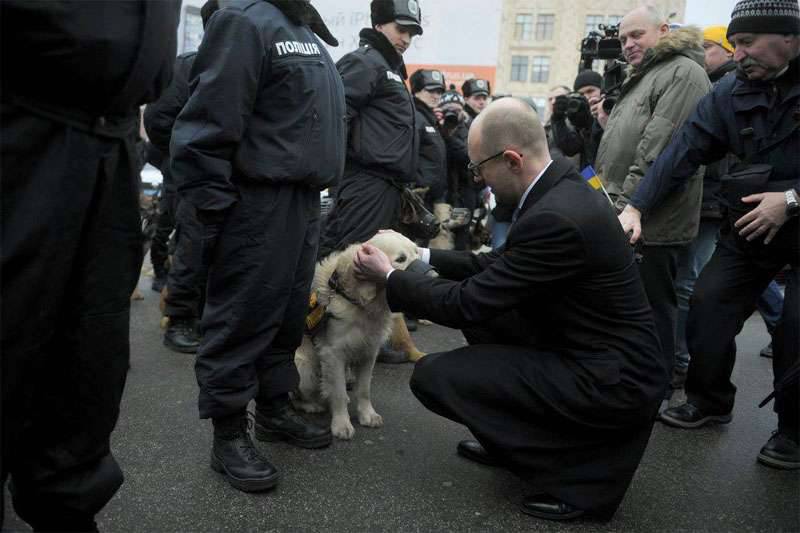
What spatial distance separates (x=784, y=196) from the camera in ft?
9.93

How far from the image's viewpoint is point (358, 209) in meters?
4.35

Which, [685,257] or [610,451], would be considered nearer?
[610,451]

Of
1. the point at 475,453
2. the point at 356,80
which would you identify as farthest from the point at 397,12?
the point at 475,453

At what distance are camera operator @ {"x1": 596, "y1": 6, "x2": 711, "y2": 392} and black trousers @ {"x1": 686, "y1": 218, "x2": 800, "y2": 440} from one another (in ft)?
0.92

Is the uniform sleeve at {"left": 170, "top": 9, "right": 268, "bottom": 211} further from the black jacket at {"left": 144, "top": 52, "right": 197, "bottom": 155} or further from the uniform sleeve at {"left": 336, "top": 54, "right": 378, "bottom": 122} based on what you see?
the black jacket at {"left": 144, "top": 52, "right": 197, "bottom": 155}

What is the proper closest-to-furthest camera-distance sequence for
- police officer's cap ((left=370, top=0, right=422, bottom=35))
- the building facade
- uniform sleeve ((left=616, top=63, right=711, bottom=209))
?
1. uniform sleeve ((left=616, top=63, right=711, bottom=209))
2. police officer's cap ((left=370, top=0, right=422, bottom=35))
3. the building facade

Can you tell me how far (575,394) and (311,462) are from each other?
1259 millimetres


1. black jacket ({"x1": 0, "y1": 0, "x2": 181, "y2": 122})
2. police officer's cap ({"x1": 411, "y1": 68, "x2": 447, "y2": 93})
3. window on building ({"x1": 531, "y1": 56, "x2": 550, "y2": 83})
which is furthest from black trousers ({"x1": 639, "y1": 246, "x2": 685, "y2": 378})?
window on building ({"x1": 531, "y1": 56, "x2": 550, "y2": 83})

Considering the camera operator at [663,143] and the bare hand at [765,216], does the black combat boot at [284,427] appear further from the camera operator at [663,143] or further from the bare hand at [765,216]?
the bare hand at [765,216]

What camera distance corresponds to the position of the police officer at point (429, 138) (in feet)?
19.2

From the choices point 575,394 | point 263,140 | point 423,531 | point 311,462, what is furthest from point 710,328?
point 263,140

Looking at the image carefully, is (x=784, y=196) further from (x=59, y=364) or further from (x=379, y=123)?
(x=59, y=364)

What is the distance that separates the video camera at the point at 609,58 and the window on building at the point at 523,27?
4873 cm

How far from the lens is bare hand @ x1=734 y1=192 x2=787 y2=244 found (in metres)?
3.03
